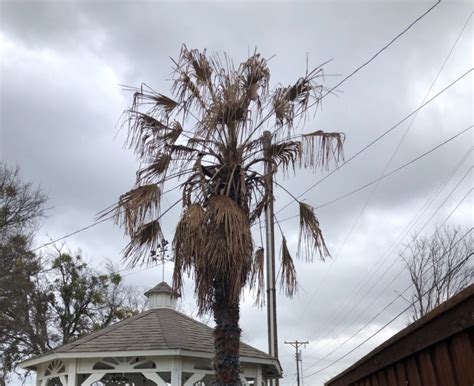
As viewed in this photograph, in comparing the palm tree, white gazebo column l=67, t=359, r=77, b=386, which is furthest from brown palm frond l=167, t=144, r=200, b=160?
white gazebo column l=67, t=359, r=77, b=386

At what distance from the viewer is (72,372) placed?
398 inches

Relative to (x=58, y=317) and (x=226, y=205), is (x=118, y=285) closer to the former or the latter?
(x=58, y=317)

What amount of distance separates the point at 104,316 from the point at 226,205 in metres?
21.1

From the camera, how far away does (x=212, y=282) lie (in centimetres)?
722

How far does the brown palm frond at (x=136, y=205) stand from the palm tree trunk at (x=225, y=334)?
155 cm

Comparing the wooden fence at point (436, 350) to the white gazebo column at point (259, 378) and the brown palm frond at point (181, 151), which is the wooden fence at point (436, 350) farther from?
the white gazebo column at point (259, 378)

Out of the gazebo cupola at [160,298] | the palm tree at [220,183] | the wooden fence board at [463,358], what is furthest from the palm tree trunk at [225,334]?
the gazebo cupola at [160,298]

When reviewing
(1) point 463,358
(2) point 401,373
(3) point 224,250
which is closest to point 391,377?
(2) point 401,373

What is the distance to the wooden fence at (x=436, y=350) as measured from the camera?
1995 millimetres

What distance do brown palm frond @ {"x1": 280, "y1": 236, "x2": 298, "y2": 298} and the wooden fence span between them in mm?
4275

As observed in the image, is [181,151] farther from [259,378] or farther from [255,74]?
[259,378]

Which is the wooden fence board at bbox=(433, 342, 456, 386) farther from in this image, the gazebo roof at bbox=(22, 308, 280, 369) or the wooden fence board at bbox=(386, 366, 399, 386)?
the gazebo roof at bbox=(22, 308, 280, 369)

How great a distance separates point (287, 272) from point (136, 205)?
8.42ft

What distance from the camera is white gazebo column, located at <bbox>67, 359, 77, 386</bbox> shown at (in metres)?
10.0
